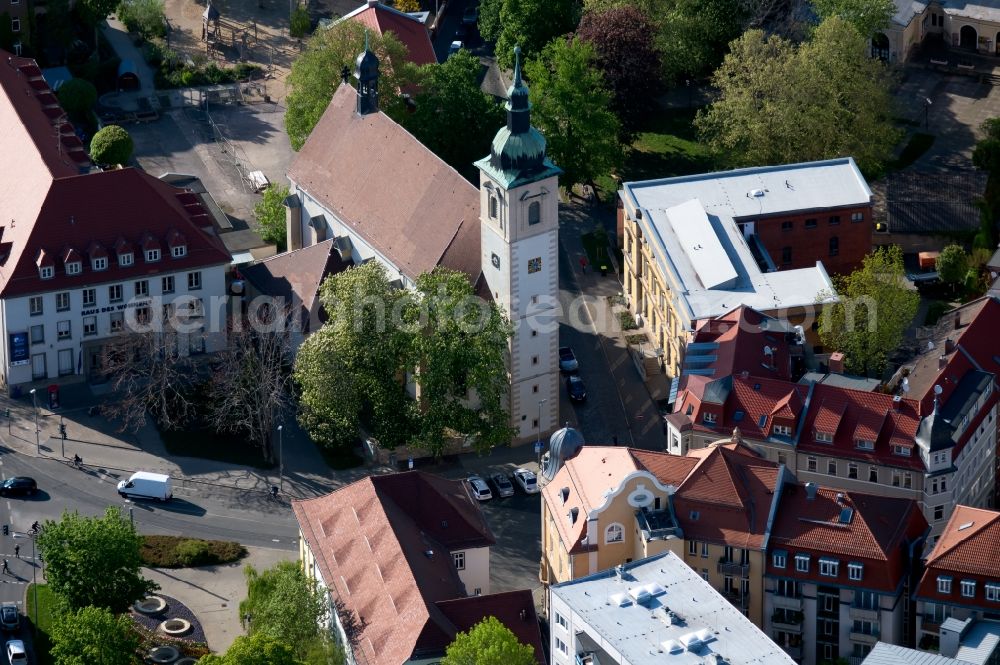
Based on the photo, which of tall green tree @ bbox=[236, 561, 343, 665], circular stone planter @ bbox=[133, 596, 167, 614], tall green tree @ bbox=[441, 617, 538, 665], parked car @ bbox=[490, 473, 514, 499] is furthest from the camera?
parked car @ bbox=[490, 473, 514, 499]

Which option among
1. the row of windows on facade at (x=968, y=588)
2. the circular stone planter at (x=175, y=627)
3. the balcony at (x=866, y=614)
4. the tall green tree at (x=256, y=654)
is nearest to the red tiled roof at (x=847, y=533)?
the balcony at (x=866, y=614)

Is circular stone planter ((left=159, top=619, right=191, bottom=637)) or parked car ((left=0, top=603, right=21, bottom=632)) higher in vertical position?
parked car ((left=0, top=603, right=21, bottom=632))

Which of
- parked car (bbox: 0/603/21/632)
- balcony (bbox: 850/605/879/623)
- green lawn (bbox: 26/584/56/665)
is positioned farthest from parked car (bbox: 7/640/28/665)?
balcony (bbox: 850/605/879/623)

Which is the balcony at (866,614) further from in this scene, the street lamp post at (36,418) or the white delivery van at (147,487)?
the street lamp post at (36,418)

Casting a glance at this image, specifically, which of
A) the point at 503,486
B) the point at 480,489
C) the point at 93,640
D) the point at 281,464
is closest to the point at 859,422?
the point at 503,486

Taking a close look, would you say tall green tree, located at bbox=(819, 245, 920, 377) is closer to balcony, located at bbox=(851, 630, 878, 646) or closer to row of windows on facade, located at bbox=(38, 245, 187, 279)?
balcony, located at bbox=(851, 630, 878, 646)

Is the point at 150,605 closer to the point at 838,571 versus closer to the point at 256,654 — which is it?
the point at 256,654

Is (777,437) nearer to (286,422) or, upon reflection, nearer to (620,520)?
(620,520)

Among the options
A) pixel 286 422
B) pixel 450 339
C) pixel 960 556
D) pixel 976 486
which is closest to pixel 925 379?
pixel 976 486
